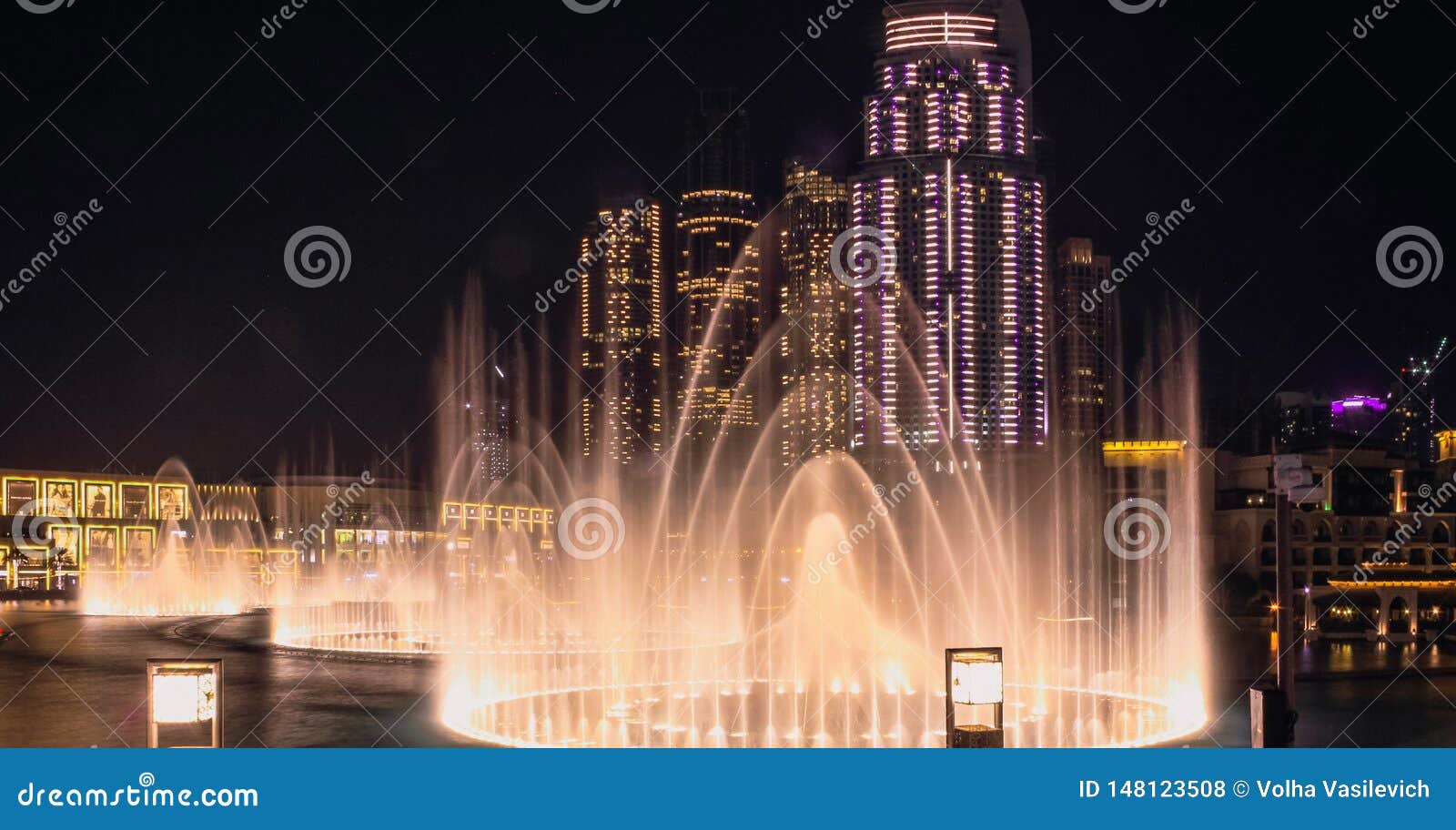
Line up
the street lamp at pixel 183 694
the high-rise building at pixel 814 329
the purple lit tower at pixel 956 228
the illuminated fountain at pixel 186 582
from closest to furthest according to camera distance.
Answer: the street lamp at pixel 183 694, the illuminated fountain at pixel 186 582, the high-rise building at pixel 814 329, the purple lit tower at pixel 956 228

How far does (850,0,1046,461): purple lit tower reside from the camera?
351 ft

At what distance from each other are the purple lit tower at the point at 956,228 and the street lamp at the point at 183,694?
8720cm

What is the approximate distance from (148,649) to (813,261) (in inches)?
3213

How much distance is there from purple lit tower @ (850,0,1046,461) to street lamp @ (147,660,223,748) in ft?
286

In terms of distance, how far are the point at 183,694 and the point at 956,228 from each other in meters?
105

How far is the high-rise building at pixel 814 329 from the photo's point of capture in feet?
Result: 284

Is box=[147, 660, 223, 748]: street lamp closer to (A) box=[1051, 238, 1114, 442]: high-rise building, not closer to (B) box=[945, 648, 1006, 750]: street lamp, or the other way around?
(B) box=[945, 648, 1006, 750]: street lamp

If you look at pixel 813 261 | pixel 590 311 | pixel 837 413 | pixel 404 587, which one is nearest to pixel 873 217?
pixel 813 261

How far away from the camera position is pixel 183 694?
8664 mm

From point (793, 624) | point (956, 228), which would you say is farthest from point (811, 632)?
point (956, 228)

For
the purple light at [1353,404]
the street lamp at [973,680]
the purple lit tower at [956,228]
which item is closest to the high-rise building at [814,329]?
the purple lit tower at [956,228]

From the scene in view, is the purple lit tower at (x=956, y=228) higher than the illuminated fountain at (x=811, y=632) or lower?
higher

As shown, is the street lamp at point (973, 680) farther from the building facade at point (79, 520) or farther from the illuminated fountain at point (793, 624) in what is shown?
the building facade at point (79, 520)

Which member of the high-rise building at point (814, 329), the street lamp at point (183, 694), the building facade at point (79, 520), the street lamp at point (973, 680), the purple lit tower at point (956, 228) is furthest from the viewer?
the purple lit tower at point (956, 228)
